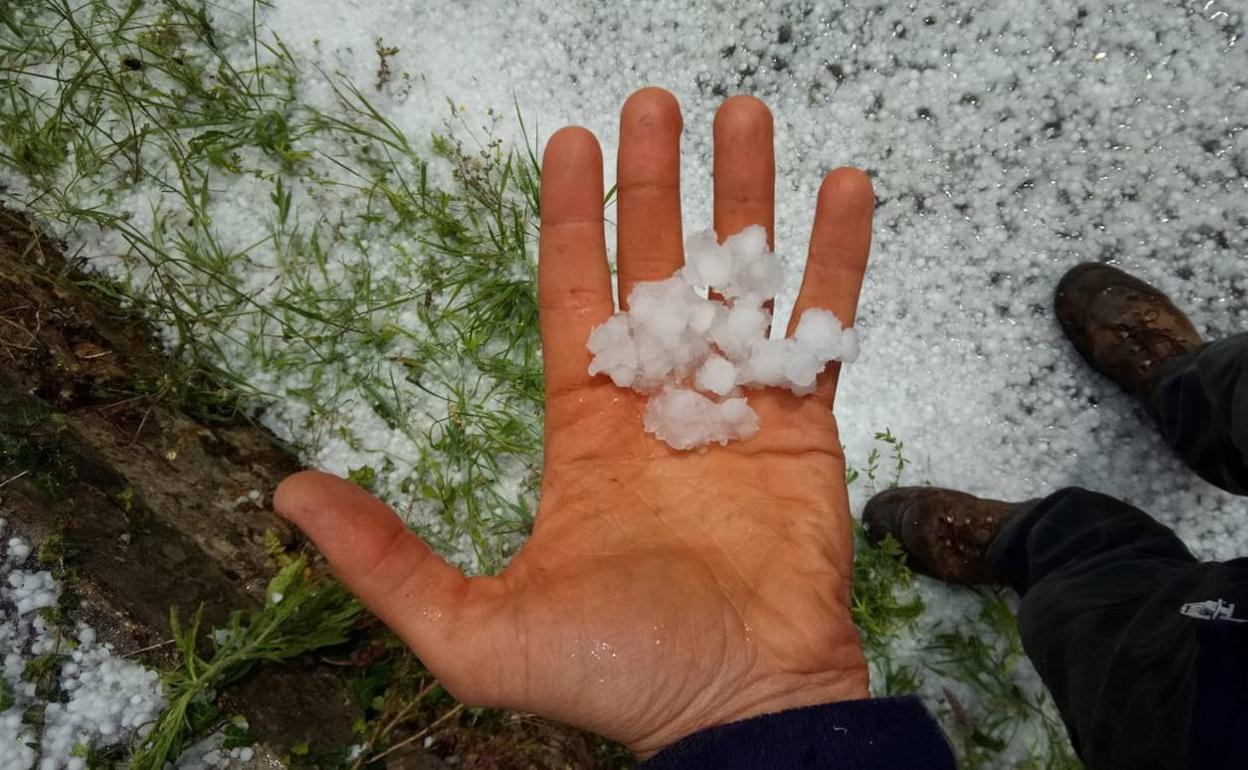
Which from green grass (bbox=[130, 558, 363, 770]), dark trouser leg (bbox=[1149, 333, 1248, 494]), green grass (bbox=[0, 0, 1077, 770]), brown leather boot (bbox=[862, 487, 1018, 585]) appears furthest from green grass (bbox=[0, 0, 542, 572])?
dark trouser leg (bbox=[1149, 333, 1248, 494])

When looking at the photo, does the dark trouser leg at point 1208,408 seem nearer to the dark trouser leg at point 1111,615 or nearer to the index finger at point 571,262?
the dark trouser leg at point 1111,615

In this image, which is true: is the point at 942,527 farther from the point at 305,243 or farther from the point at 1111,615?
the point at 305,243

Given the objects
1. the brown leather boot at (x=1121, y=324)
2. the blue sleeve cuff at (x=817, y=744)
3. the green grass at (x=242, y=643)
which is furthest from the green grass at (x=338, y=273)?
the blue sleeve cuff at (x=817, y=744)

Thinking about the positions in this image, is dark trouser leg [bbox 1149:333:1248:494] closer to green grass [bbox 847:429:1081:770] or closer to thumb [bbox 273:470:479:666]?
green grass [bbox 847:429:1081:770]

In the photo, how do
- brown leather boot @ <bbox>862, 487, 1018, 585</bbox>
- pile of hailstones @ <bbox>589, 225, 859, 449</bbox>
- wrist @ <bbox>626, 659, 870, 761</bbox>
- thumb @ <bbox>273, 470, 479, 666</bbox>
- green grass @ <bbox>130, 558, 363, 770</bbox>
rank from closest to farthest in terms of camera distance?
thumb @ <bbox>273, 470, 479, 666</bbox>, wrist @ <bbox>626, 659, 870, 761</bbox>, pile of hailstones @ <bbox>589, 225, 859, 449</bbox>, green grass @ <bbox>130, 558, 363, 770</bbox>, brown leather boot @ <bbox>862, 487, 1018, 585</bbox>

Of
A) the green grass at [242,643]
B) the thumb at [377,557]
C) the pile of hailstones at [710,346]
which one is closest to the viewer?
the thumb at [377,557]

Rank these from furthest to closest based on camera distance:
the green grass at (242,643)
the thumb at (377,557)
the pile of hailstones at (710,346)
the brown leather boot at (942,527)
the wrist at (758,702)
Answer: the brown leather boot at (942,527) → the green grass at (242,643) → the pile of hailstones at (710,346) → the wrist at (758,702) → the thumb at (377,557)
